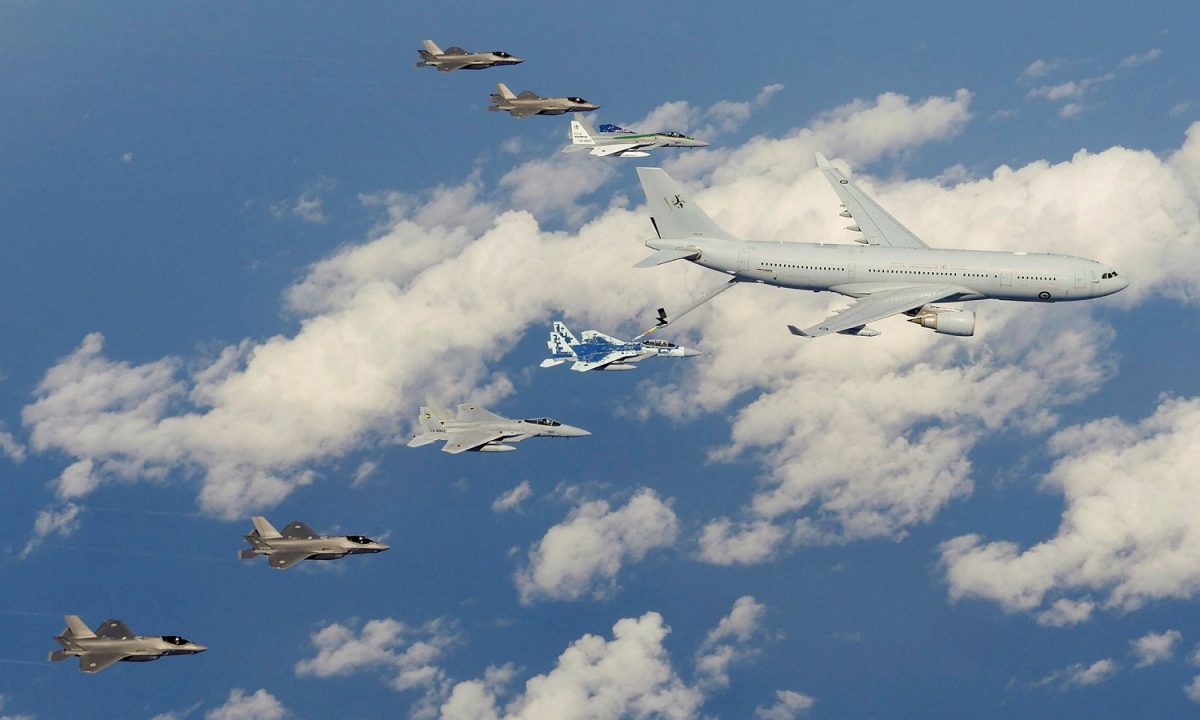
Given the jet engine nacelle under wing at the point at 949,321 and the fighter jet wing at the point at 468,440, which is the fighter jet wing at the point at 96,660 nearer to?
the fighter jet wing at the point at 468,440

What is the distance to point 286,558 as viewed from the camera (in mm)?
176250

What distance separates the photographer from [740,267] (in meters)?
184

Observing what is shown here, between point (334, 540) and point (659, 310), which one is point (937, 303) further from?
point (334, 540)

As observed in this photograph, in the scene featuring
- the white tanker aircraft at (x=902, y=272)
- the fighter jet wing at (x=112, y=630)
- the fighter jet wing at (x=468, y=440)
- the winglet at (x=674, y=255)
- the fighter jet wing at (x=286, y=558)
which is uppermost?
the winglet at (x=674, y=255)

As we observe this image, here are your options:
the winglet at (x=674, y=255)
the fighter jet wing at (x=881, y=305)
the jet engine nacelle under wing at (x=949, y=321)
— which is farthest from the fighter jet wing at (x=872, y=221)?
the winglet at (x=674, y=255)

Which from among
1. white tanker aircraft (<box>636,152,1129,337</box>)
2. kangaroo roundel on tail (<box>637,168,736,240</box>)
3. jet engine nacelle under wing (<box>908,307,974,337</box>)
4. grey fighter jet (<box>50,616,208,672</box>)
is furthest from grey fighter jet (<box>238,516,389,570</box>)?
jet engine nacelle under wing (<box>908,307,974,337</box>)

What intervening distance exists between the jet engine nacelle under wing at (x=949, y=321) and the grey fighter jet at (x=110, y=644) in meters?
97.8

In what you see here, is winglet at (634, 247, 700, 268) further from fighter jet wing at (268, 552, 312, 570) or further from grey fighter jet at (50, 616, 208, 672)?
grey fighter jet at (50, 616, 208, 672)

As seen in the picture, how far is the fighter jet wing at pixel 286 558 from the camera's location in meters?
175

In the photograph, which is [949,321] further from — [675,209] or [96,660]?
[96,660]

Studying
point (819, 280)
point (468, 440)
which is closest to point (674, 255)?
point (819, 280)

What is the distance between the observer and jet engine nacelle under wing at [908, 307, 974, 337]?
575 feet

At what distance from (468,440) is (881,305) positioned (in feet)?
190

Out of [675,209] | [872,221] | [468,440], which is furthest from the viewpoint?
[872,221]
